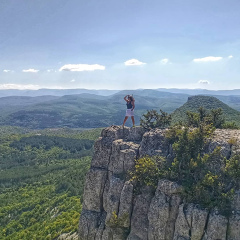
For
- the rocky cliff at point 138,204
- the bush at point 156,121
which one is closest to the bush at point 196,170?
the rocky cliff at point 138,204

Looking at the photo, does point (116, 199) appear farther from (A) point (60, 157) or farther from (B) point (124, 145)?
(A) point (60, 157)

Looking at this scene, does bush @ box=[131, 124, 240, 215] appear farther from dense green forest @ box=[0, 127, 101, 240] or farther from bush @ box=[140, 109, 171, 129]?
dense green forest @ box=[0, 127, 101, 240]

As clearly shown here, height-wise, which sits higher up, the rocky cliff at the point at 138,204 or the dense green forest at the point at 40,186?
the rocky cliff at the point at 138,204

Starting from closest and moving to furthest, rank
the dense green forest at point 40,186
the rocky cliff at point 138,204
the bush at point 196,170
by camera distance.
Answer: the rocky cliff at point 138,204
the bush at point 196,170
the dense green forest at point 40,186

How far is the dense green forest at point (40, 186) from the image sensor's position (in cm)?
4767

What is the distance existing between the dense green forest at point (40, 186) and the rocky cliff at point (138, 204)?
10962mm

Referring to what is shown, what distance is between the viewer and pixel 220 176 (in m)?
22.9

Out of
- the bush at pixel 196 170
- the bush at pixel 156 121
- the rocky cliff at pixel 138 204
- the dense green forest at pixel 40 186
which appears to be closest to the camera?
the rocky cliff at pixel 138 204

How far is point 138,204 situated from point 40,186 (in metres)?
68.2

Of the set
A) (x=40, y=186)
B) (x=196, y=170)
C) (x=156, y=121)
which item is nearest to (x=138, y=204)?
(x=196, y=170)

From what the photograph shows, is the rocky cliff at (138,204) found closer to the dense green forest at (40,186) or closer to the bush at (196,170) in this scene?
the bush at (196,170)

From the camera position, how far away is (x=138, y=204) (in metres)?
25.3

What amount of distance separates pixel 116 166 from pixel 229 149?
13340 millimetres

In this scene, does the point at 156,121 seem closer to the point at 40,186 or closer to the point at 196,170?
the point at 196,170
